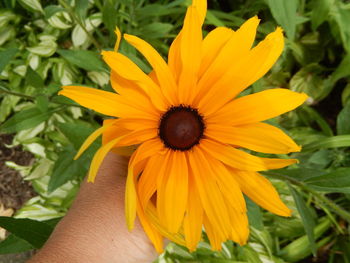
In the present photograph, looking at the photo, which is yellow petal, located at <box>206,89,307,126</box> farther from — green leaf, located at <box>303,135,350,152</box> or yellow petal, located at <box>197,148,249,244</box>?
green leaf, located at <box>303,135,350,152</box>


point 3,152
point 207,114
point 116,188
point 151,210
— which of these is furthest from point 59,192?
point 207,114

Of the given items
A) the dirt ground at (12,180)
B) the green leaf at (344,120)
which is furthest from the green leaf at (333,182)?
the dirt ground at (12,180)

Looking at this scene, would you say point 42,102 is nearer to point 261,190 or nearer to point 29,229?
point 29,229

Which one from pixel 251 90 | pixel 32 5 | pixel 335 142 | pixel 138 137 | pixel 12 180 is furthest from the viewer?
pixel 12 180

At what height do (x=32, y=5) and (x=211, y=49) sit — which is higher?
(x=32, y=5)

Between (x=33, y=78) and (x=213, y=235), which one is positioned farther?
(x=33, y=78)

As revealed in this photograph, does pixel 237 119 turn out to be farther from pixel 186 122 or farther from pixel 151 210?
pixel 151 210

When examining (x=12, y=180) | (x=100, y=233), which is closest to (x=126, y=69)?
(x=100, y=233)
